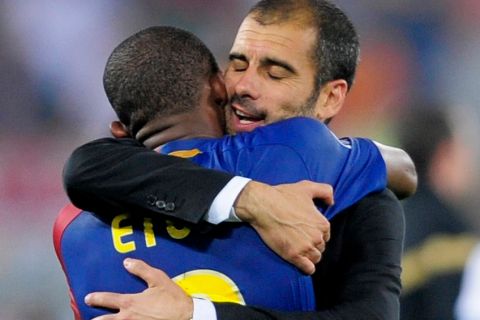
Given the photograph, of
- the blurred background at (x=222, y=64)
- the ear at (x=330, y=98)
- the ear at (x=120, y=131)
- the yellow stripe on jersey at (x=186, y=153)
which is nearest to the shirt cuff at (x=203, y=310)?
the yellow stripe on jersey at (x=186, y=153)

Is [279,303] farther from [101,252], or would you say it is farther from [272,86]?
[272,86]

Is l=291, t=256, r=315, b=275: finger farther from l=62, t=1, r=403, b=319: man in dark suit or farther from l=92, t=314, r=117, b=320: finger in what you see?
l=92, t=314, r=117, b=320: finger

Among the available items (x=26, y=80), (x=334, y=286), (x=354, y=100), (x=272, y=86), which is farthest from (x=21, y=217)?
(x=334, y=286)

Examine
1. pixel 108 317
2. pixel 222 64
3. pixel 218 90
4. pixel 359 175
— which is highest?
pixel 218 90

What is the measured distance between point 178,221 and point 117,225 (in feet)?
0.30

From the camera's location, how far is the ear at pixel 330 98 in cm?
172

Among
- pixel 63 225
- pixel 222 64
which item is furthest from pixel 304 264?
pixel 222 64

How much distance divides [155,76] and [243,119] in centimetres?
26

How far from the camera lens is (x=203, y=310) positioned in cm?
128

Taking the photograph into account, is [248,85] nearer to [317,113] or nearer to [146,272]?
[317,113]

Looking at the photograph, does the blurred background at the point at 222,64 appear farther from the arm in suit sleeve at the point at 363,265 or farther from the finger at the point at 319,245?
the finger at the point at 319,245

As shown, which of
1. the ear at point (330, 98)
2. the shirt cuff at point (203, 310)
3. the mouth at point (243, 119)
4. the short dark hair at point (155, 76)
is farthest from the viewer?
the ear at point (330, 98)

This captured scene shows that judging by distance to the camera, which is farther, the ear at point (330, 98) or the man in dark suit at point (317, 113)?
the ear at point (330, 98)

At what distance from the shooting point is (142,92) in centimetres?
141
